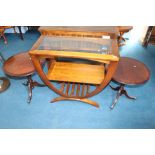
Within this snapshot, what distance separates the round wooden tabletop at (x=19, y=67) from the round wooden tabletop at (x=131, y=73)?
0.94 m

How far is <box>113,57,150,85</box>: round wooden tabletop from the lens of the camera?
4.92ft

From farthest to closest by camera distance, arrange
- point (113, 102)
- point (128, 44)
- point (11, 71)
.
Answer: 1. point (128, 44)
2. point (113, 102)
3. point (11, 71)

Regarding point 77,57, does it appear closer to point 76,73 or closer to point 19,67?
point 76,73

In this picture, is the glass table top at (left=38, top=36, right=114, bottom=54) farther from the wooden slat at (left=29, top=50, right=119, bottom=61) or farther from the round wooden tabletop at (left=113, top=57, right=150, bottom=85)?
the round wooden tabletop at (left=113, top=57, right=150, bottom=85)

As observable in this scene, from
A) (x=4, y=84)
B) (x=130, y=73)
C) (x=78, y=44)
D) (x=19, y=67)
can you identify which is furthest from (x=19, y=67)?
(x=130, y=73)

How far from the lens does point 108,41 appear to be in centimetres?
138

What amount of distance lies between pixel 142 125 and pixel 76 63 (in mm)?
1038

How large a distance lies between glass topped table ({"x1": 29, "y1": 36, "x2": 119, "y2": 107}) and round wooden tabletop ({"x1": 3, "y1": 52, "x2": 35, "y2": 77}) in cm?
22

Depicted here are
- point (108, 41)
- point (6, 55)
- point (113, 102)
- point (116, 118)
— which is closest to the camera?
point (108, 41)
